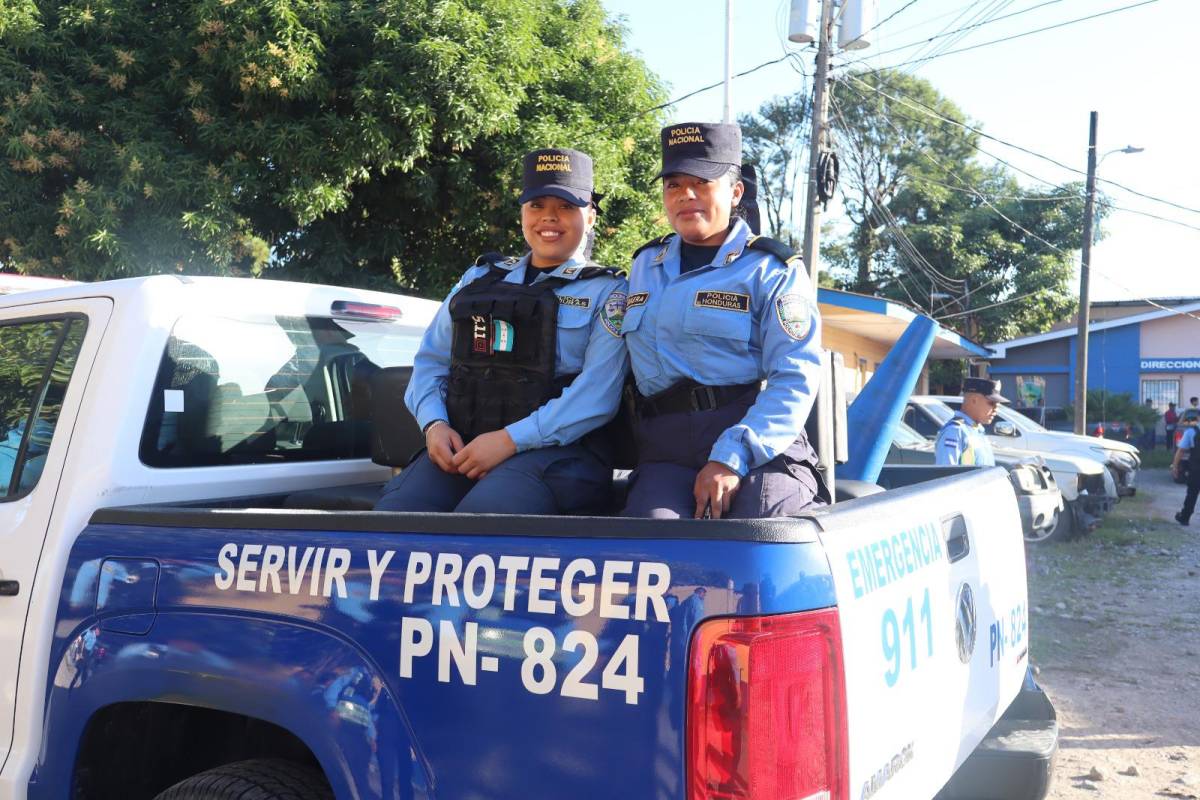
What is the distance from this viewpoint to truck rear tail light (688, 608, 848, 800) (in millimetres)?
1449

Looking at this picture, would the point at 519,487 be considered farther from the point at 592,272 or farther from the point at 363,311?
the point at 363,311

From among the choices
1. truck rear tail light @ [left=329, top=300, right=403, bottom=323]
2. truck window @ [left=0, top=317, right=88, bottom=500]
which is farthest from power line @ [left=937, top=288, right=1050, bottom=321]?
truck window @ [left=0, top=317, right=88, bottom=500]

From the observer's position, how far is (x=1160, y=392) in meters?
32.2

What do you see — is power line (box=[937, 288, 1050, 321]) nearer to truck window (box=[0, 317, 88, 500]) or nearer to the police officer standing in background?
the police officer standing in background

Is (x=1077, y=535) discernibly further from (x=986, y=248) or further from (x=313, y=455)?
(x=986, y=248)

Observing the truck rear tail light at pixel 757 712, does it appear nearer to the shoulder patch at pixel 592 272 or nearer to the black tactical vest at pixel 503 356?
the black tactical vest at pixel 503 356

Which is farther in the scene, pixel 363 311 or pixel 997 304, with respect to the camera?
pixel 997 304

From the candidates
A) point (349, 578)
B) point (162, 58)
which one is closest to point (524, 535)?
point (349, 578)

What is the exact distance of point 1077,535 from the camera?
36.0 ft

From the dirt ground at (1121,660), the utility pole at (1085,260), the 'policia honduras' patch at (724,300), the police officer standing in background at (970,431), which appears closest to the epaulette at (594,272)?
the 'policia honduras' patch at (724,300)

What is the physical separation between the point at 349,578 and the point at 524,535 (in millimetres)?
365

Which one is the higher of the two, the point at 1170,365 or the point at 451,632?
the point at 1170,365

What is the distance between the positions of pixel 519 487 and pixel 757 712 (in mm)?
1015

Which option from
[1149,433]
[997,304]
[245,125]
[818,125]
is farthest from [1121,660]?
[997,304]
